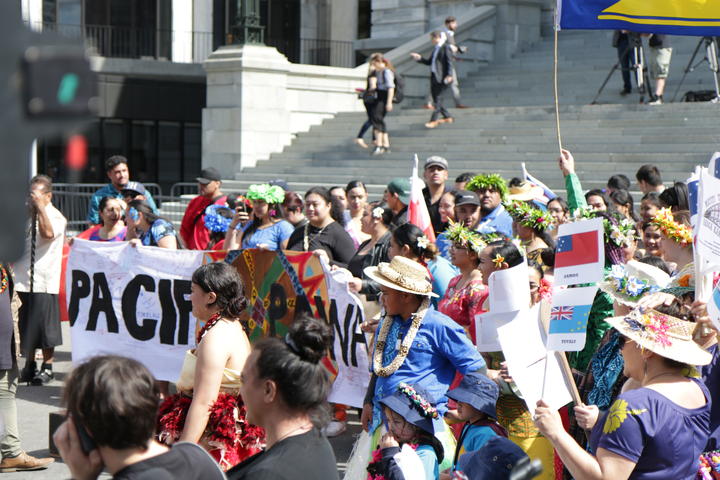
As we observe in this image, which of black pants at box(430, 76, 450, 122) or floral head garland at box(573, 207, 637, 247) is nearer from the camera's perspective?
floral head garland at box(573, 207, 637, 247)

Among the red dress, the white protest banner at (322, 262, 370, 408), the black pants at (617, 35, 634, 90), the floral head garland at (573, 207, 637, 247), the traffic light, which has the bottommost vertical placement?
the white protest banner at (322, 262, 370, 408)

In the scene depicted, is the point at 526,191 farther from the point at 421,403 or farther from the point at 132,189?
the point at 421,403

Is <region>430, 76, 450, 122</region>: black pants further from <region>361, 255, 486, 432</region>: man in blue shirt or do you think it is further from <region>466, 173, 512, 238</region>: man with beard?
<region>361, 255, 486, 432</region>: man in blue shirt

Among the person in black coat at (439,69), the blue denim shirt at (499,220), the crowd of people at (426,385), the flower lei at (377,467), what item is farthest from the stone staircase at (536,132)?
the flower lei at (377,467)

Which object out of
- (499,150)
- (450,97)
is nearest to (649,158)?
(499,150)

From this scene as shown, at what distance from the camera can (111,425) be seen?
2.68m

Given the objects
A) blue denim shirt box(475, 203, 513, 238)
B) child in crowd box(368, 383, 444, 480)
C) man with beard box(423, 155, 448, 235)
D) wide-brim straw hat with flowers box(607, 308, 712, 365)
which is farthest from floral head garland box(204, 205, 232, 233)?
wide-brim straw hat with flowers box(607, 308, 712, 365)

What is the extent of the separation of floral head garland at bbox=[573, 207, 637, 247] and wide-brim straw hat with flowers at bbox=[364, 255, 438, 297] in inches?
Answer: 49.5

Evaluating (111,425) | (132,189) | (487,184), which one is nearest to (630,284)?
(111,425)

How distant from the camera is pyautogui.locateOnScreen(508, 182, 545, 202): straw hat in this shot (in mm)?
10281

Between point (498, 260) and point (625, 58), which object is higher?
point (625, 58)

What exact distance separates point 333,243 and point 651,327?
5.24m

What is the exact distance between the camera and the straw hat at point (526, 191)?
1028cm

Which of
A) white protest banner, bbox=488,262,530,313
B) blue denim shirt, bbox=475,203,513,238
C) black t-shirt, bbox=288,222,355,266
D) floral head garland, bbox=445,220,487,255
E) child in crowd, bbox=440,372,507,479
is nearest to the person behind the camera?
child in crowd, bbox=440,372,507,479
